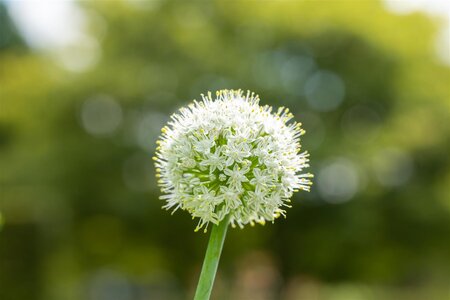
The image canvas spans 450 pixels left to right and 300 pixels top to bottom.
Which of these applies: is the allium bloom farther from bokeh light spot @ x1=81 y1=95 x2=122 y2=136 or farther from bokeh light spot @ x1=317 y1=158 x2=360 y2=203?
bokeh light spot @ x1=81 y1=95 x2=122 y2=136

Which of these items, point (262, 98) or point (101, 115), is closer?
point (262, 98)

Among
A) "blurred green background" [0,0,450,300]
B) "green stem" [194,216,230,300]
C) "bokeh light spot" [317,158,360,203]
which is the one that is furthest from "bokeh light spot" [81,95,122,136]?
"green stem" [194,216,230,300]

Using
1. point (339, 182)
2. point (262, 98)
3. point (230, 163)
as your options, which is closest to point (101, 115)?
point (262, 98)

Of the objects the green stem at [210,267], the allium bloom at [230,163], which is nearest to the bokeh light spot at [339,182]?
the allium bloom at [230,163]

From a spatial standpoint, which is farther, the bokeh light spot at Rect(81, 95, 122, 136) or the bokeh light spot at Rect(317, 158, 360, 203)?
the bokeh light spot at Rect(81, 95, 122, 136)

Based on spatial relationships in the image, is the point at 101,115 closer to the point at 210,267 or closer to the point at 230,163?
the point at 230,163

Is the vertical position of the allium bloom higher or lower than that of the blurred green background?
lower
